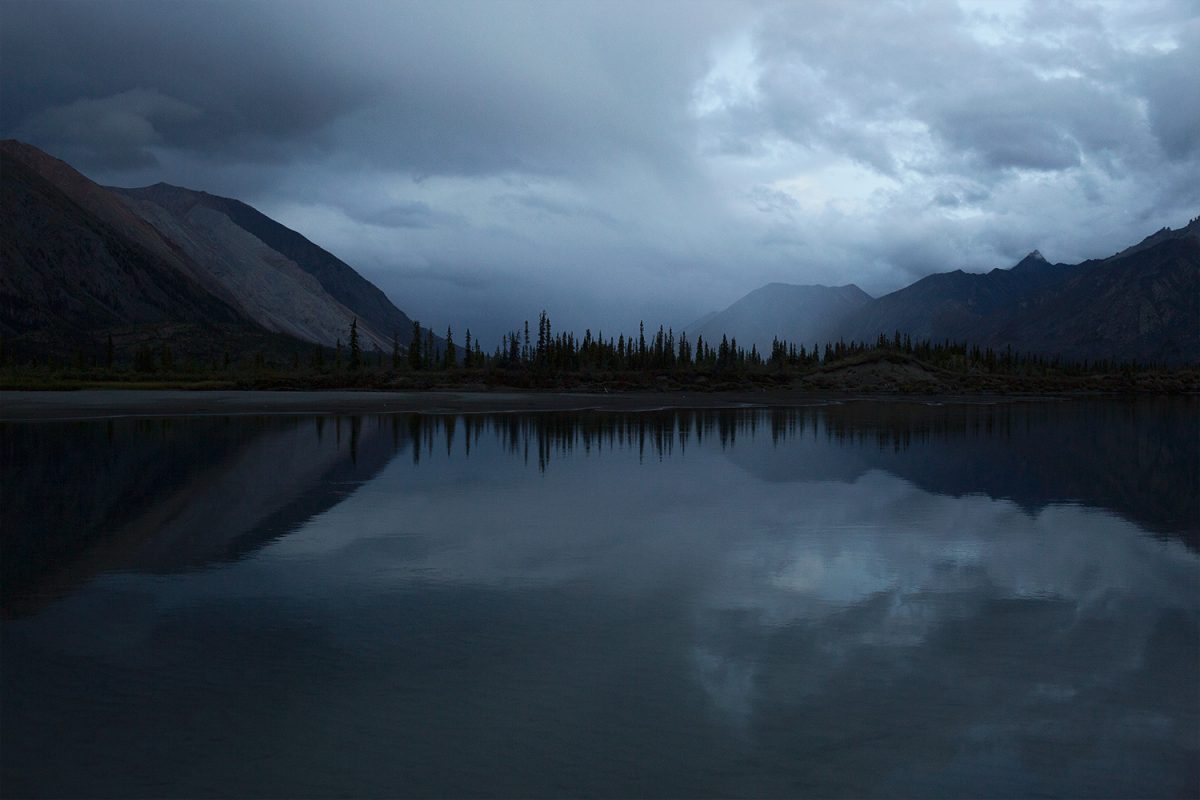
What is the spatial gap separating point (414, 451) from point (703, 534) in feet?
64.5

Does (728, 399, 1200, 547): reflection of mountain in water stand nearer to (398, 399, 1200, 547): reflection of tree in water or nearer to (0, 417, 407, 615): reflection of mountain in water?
(398, 399, 1200, 547): reflection of tree in water

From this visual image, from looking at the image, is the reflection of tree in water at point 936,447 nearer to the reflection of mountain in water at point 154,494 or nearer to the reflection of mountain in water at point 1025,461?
the reflection of mountain in water at point 1025,461

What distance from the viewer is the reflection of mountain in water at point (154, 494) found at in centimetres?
1510

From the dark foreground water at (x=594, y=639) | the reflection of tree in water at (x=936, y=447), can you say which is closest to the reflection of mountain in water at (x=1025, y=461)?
the reflection of tree in water at (x=936, y=447)

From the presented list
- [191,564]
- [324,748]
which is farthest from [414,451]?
[324,748]

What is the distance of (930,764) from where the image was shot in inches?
295

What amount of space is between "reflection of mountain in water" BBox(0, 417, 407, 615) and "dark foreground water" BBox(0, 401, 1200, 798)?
0.17m

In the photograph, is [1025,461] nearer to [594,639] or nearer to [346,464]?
[346,464]

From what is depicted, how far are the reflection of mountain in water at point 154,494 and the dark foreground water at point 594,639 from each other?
0.57 ft

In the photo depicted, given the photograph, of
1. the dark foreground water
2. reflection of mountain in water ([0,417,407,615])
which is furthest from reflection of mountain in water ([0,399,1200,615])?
the dark foreground water

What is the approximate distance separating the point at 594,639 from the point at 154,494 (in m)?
16.6

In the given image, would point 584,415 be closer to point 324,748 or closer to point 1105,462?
point 1105,462

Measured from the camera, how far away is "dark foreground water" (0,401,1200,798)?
7.41 meters

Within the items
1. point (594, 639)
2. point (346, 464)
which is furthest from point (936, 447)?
point (594, 639)
